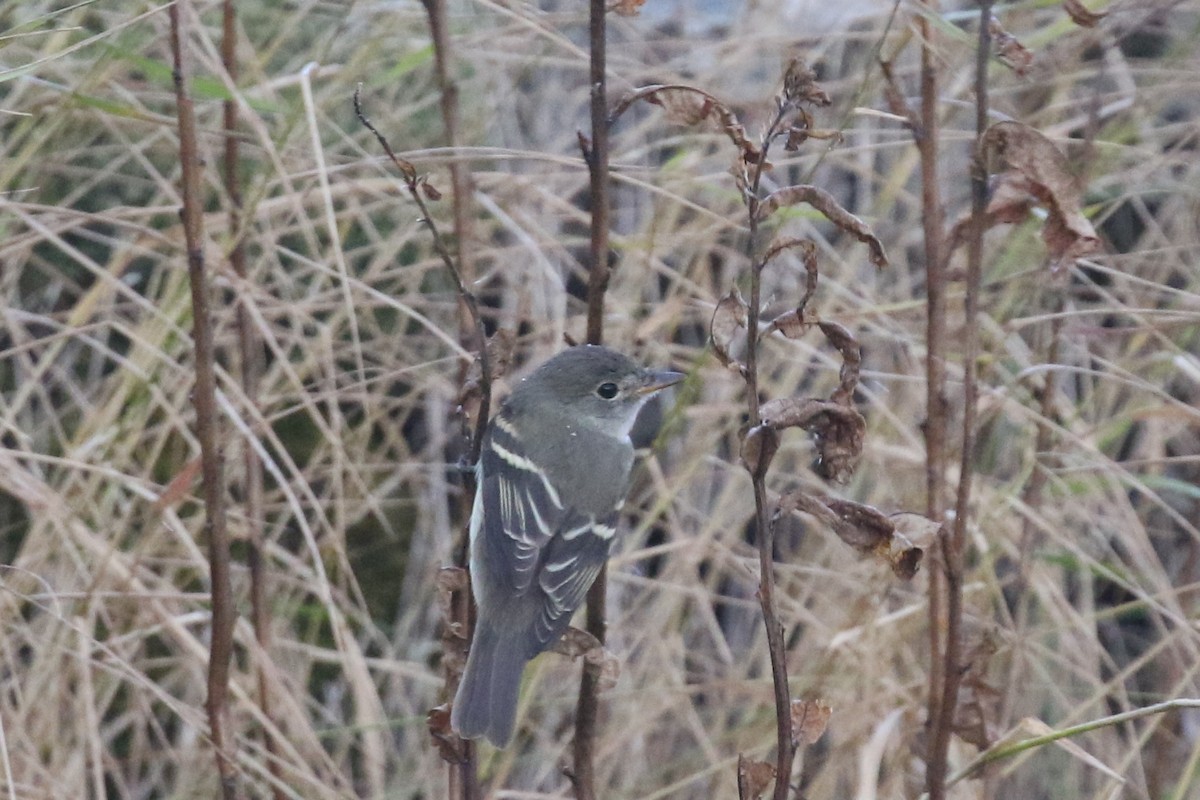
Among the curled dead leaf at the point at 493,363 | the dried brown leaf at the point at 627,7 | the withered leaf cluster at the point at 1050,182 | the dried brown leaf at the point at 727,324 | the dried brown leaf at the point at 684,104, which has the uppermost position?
the dried brown leaf at the point at 627,7

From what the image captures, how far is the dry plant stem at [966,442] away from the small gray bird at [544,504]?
0.65 meters

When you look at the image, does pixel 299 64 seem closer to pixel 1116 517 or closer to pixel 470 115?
pixel 470 115

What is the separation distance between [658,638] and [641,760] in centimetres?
35

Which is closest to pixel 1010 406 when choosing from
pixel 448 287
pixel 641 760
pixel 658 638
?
pixel 658 638

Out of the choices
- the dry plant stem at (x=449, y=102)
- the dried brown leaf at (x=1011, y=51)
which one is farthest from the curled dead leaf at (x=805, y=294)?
the dry plant stem at (x=449, y=102)

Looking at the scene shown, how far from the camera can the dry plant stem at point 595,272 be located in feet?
5.98

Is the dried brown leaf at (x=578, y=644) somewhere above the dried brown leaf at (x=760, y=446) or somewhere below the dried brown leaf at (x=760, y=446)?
below

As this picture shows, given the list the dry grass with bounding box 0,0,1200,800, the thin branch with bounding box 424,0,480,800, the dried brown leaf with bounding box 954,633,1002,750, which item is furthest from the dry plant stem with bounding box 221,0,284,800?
the dried brown leaf with bounding box 954,633,1002,750

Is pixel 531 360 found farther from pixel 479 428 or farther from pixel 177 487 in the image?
pixel 479 428

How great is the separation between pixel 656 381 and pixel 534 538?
0.43 m

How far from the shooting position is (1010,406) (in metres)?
2.79

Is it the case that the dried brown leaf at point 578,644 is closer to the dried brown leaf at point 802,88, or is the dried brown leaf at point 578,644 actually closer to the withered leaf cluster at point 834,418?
the withered leaf cluster at point 834,418

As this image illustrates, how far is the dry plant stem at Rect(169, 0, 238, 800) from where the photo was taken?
6.68 ft

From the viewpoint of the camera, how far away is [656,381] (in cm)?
290
